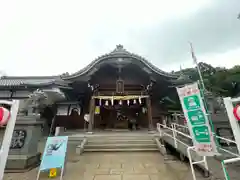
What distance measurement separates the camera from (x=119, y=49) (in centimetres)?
1030

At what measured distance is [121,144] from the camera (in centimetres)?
680

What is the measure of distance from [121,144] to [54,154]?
3.65 m

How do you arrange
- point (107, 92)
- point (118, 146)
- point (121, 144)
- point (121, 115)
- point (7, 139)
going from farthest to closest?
point (121, 115) → point (107, 92) → point (121, 144) → point (118, 146) → point (7, 139)

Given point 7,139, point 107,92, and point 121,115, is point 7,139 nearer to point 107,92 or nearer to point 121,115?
point 107,92

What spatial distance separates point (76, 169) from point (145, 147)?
3413mm

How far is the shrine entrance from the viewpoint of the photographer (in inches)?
477

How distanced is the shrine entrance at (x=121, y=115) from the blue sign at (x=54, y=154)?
25.6 feet

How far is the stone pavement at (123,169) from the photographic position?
386cm

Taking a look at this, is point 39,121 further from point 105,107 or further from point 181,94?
point 105,107

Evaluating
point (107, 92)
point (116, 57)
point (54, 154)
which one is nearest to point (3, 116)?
point (54, 154)

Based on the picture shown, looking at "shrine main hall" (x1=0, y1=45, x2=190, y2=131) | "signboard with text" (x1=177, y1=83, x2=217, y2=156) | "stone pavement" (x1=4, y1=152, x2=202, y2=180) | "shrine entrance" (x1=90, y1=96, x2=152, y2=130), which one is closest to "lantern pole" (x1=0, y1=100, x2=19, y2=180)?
"stone pavement" (x1=4, y1=152, x2=202, y2=180)

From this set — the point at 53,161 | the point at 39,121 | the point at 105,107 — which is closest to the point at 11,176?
the point at 53,161

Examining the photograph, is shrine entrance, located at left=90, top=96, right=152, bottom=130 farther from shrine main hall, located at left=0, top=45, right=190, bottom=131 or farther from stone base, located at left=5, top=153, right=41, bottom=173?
stone base, located at left=5, top=153, right=41, bottom=173

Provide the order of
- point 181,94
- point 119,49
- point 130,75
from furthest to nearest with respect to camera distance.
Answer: point 130,75 < point 119,49 < point 181,94
